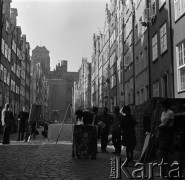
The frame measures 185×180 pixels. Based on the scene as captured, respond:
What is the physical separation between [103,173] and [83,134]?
3.11 meters

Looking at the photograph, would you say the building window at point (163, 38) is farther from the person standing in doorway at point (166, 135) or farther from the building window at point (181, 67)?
the person standing in doorway at point (166, 135)

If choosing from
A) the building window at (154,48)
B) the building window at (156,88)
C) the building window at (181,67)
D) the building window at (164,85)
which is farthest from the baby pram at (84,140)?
the building window at (154,48)

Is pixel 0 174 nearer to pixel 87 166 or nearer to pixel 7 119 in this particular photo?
pixel 87 166

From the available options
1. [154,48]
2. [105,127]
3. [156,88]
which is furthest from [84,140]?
[154,48]

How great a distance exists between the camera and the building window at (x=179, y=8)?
1659cm

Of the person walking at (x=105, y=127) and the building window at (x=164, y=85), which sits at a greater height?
the building window at (x=164, y=85)

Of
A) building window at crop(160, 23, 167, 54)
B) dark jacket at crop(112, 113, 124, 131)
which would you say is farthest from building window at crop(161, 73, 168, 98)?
dark jacket at crop(112, 113, 124, 131)

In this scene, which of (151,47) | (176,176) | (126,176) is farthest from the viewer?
(151,47)

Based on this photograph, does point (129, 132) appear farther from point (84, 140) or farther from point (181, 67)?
point (181, 67)

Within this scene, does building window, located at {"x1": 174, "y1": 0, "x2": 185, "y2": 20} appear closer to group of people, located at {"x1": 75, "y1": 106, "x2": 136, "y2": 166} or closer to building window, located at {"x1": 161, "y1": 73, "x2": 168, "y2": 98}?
building window, located at {"x1": 161, "y1": 73, "x2": 168, "y2": 98}

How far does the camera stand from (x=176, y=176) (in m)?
6.61

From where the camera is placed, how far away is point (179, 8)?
17266mm

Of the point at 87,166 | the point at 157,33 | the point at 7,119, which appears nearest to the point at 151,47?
the point at 157,33

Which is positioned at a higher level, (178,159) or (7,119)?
(7,119)
